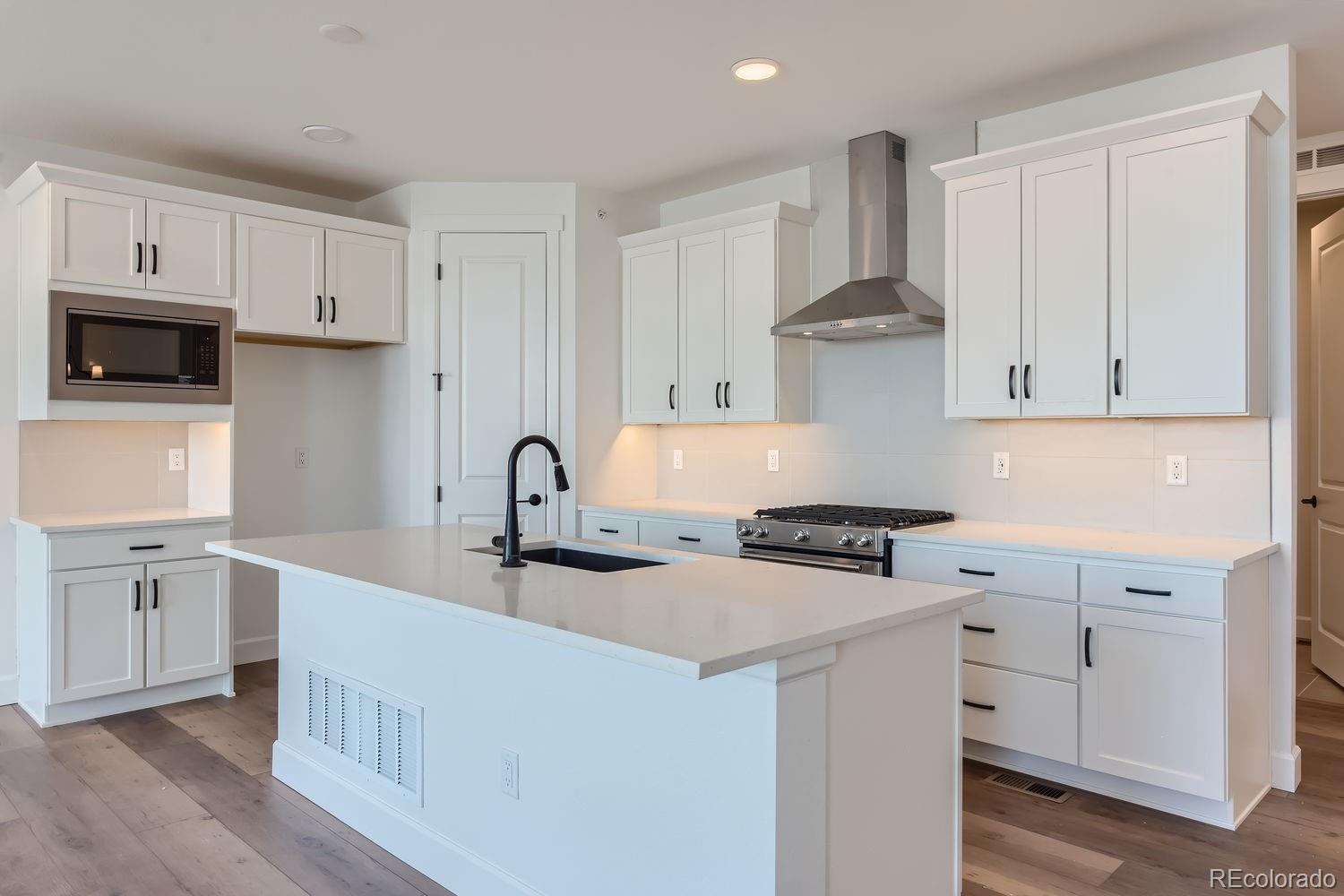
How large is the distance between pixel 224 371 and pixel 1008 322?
3485 mm

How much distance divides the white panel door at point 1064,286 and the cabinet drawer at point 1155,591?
62cm

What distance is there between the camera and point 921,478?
4043 mm

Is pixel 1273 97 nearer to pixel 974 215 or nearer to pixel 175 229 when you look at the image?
pixel 974 215

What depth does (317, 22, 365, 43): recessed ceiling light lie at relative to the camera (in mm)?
2965

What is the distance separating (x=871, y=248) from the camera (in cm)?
406

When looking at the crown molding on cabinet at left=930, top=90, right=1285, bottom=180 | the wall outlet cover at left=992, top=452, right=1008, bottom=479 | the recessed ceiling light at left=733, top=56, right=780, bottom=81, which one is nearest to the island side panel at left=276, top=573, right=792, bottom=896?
the recessed ceiling light at left=733, top=56, right=780, bottom=81

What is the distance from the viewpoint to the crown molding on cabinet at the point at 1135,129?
289cm

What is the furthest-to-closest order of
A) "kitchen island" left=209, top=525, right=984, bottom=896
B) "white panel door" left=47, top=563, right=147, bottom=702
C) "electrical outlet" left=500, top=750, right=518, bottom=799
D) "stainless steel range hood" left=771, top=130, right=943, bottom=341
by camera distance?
"stainless steel range hood" left=771, top=130, right=943, bottom=341 → "white panel door" left=47, top=563, right=147, bottom=702 → "electrical outlet" left=500, top=750, right=518, bottom=799 → "kitchen island" left=209, top=525, right=984, bottom=896

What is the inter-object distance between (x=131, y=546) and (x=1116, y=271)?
4.13 m

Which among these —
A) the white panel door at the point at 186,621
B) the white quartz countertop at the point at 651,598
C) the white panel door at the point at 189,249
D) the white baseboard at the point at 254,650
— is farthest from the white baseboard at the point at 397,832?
the white panel door at the point at 189,249

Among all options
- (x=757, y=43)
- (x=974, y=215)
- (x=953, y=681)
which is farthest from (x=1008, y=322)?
(x=953, y=681)

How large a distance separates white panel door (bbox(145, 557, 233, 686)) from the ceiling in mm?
1981

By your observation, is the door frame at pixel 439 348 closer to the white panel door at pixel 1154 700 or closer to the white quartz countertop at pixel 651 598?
the white quartz countertop at pixel 651 598

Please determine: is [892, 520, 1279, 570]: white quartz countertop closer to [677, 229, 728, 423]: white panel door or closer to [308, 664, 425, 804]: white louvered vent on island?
[677, 229, 728, 423]: white panel door
